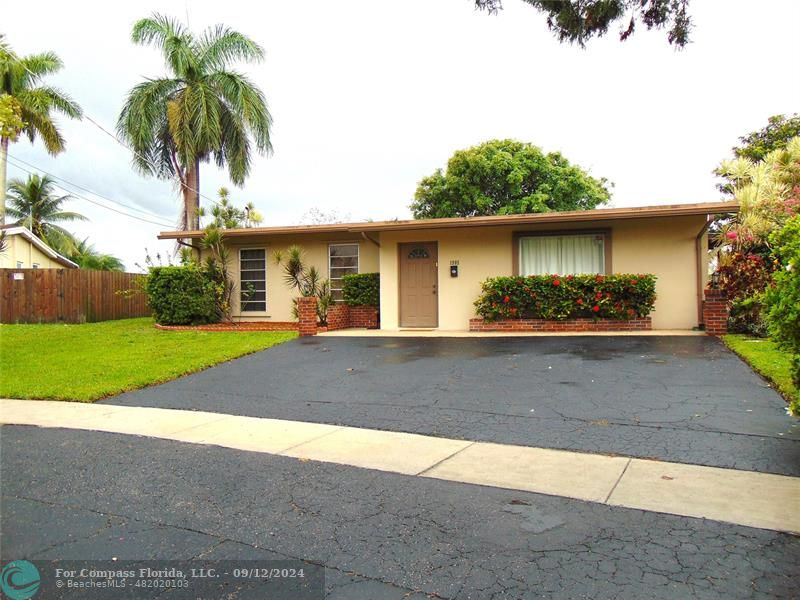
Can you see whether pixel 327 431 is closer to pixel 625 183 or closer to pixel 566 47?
pixel 566 47

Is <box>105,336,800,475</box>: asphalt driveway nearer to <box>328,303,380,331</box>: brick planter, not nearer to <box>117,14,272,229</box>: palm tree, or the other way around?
<box>328,303,380,331</box>: brick planter

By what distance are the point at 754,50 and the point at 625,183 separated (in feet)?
98.0

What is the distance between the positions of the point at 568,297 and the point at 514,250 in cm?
198

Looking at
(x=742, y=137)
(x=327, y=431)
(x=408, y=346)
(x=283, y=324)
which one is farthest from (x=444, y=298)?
(x=742, y=137)

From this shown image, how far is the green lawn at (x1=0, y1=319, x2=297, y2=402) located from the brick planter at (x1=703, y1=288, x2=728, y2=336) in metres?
9.23

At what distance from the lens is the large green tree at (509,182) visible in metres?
31.2

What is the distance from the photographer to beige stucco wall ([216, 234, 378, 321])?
1694cm

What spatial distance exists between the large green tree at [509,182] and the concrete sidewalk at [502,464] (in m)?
26.8

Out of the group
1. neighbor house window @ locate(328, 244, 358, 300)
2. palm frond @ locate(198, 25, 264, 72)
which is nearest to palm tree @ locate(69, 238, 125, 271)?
palm frond @ locate(198, 25, 264, 72)

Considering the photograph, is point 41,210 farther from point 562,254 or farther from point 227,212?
point 562,254

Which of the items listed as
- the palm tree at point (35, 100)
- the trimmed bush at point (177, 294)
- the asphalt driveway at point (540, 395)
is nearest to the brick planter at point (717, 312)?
the asphalt driveway at point (540, 395)

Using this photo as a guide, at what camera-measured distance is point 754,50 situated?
259 inches

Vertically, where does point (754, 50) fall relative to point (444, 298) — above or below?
above

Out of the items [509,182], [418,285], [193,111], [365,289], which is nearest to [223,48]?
[193,111]
